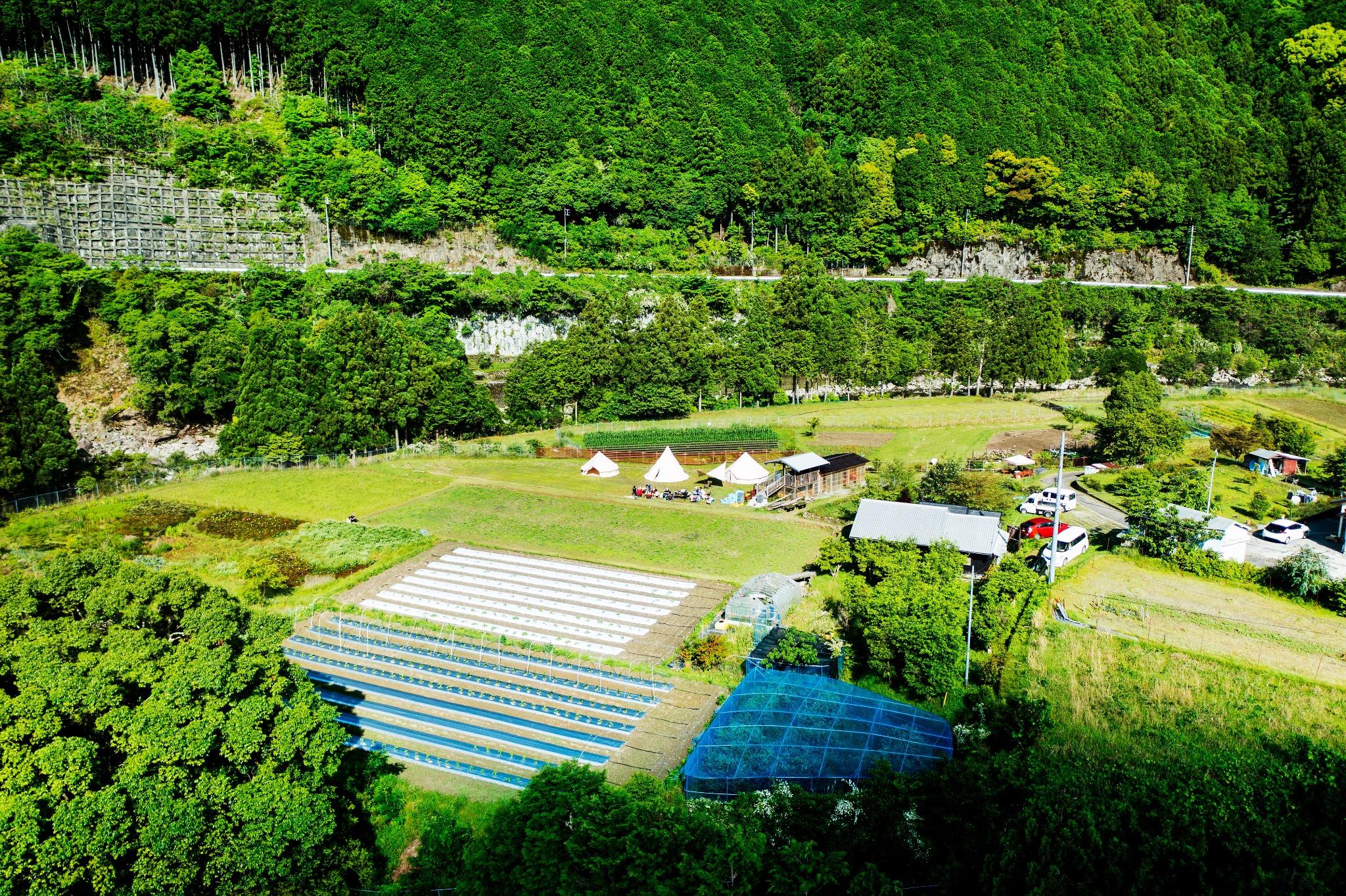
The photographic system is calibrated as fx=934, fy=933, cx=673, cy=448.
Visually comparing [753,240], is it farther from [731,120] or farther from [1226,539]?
[1226,539]

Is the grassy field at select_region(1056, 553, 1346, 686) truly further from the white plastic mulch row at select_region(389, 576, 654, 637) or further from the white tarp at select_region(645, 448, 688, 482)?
the white tarp at select_region(645, 448, 688, 482)

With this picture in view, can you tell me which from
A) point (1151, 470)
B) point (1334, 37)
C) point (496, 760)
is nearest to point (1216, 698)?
point (496, 760)

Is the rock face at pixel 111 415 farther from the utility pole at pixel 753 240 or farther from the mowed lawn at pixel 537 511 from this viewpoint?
the utility pole at pixel 753 240

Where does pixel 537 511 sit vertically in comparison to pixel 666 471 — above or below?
below

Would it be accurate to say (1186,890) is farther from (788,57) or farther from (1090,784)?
(788,57)

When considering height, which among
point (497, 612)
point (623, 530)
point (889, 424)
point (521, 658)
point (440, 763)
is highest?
point (889, 424)

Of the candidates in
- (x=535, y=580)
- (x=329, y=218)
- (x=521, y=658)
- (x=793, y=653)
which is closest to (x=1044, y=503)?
(x=793, y=653)
